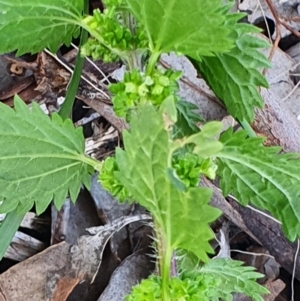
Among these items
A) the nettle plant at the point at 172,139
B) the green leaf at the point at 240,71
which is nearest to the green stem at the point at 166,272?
the nettle plant at the point at 172,139

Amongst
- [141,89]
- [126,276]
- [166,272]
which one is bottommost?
[126,276]

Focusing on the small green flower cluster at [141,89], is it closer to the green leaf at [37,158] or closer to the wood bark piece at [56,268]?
the green leaf at [37,158]

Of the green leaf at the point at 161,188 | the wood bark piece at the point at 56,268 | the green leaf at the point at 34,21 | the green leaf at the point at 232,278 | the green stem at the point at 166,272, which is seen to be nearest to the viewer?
the green leaf at the point at 161,188

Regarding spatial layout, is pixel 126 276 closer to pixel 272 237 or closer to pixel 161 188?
pixel 272 237

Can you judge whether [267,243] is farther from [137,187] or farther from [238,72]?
[137,187]

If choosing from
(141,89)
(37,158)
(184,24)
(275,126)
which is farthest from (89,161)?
(275,126)

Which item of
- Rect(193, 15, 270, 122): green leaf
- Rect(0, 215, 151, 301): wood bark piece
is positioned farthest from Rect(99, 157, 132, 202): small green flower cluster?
Rect(0, 215, 151, 301): wood bark piece
